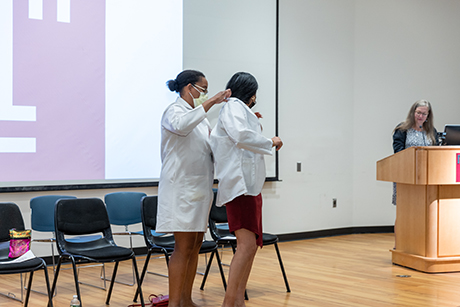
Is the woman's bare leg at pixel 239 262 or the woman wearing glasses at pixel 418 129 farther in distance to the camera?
the woman wearing glasses at pixel 418 129

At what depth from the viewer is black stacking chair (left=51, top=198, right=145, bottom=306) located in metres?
3.54

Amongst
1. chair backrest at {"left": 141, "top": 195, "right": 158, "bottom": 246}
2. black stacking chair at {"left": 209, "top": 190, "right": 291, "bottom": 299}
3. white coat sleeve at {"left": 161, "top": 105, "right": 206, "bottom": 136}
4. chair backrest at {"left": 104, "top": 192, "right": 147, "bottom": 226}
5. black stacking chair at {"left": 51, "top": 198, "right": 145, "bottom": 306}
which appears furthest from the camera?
chair backrest at {"left": 104, "top": 192, "right": 147, "bottom": 226}

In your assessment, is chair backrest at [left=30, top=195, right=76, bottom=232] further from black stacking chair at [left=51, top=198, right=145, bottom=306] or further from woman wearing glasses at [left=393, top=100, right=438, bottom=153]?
woman wearing glasses at [left=393, top=100, right=438, bottom=153]

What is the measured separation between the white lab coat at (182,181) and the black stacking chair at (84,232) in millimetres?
485

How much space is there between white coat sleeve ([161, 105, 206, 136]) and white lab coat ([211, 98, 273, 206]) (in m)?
0.19

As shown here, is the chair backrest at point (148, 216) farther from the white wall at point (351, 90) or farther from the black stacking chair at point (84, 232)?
the white wall at point (351, 90)

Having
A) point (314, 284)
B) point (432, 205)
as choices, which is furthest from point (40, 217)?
point (432, 205)

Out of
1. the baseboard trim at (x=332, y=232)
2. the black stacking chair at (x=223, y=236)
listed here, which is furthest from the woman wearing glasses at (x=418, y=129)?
the baseboard trim at (x=332, y=232)

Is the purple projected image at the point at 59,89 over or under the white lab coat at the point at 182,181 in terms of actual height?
over

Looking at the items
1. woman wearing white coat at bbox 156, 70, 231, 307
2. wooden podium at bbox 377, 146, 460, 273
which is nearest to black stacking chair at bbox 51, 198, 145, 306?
woman wearing white coat at bbox 156, 70, 231, 307

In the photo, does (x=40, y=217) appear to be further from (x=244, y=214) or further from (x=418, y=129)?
(x=418, y=129)

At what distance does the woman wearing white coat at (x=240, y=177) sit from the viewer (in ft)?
10.7

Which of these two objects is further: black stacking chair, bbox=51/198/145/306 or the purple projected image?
the purple projected image

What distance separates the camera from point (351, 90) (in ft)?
26.0
